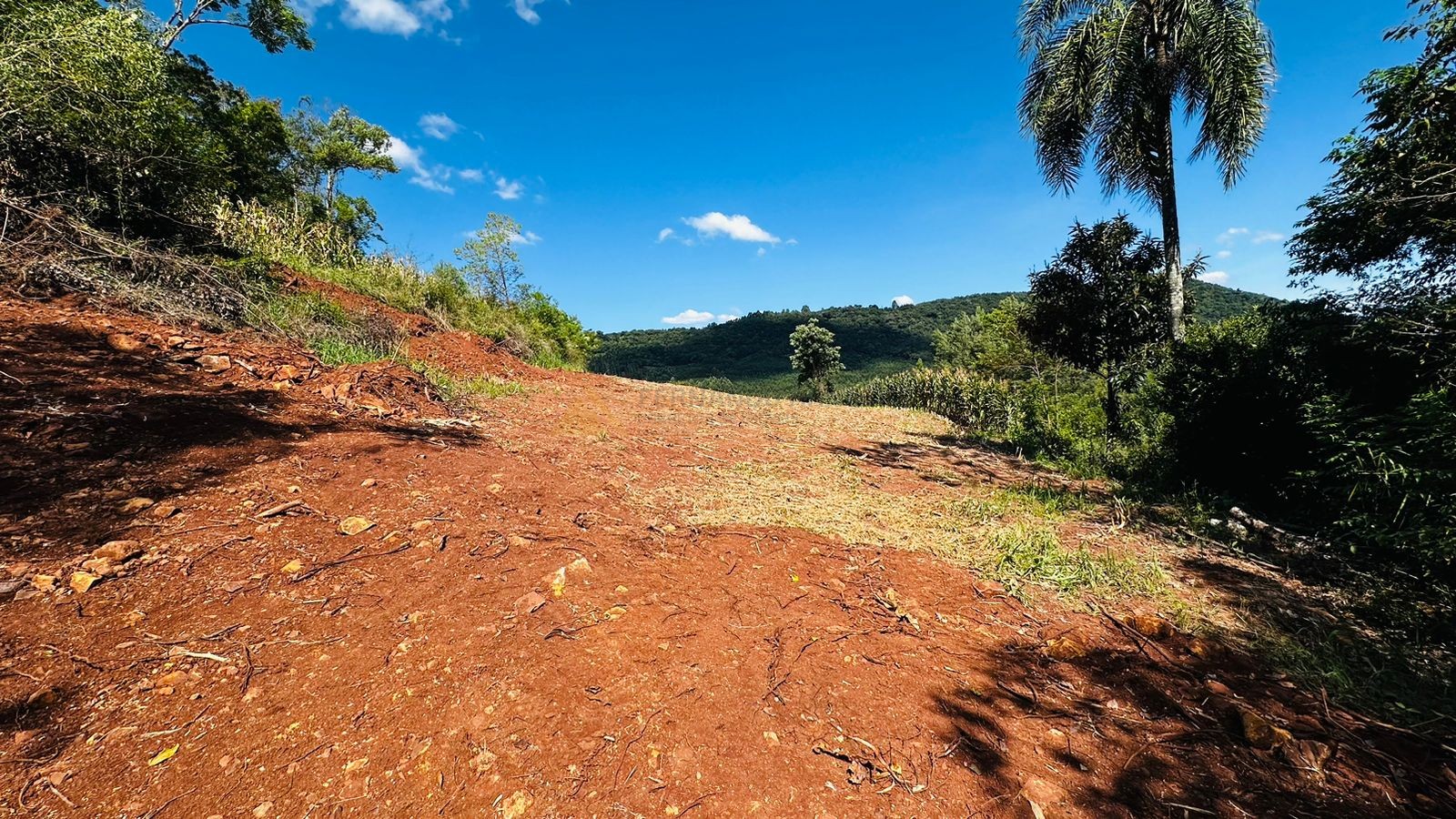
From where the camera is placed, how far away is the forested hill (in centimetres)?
6594

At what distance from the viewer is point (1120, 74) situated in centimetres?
877

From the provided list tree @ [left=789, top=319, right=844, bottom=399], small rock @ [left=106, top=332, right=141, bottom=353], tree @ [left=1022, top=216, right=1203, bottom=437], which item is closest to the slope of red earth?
small rock @ [left=106, top=332, right=141, bottom=353]

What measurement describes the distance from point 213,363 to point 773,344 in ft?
265

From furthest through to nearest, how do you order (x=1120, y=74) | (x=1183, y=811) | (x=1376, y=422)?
(x=1120, y=74) < (x=1376, y=422) < (x=1183, y=811)

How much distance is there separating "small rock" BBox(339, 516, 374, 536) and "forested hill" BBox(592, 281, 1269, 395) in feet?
161

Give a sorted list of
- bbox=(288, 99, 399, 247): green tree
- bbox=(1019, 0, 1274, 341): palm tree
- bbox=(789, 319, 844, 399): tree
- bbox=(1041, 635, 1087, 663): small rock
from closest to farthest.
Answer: bbox=(1041, 635, 1087, 663): small rock < bbox=(1019, 0, 1274, 341): palm tree < bbox=(288, 99, 399, 247): green tree < bbox=(789, 319, 844, 399): tree

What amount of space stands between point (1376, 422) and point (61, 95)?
12.2 m

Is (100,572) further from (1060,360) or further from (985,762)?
(1060,360)

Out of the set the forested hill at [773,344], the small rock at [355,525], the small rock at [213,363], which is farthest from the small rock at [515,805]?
the forested hill at [773,344]

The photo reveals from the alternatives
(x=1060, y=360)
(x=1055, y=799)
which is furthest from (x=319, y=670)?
(x=1060, y=360)

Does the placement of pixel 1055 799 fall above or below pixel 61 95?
below

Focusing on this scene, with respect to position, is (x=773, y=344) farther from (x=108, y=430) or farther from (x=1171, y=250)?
(x=108, y=430)

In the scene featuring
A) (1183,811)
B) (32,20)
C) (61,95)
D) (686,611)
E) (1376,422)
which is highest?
(32,20)

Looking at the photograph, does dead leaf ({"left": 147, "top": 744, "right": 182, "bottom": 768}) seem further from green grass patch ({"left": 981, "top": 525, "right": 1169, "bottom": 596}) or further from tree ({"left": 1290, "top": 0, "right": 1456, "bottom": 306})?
tree ({"left": 1290, "top": 0, "right": 1456, "bottom": 306})
